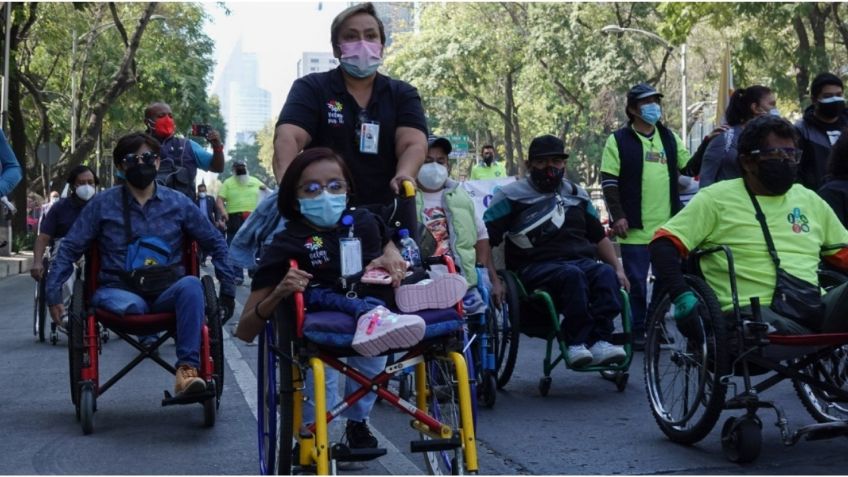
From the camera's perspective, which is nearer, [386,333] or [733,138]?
[386,333]

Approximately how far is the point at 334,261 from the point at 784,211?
7.87 feet

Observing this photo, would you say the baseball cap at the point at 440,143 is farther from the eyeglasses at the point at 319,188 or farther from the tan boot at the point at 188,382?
the eyeglasses at the point at 319,188

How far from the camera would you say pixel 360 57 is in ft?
19.7

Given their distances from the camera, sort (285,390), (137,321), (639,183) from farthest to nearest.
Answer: (639,183)
(137,321)
(285,390)

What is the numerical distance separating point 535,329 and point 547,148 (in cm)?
114

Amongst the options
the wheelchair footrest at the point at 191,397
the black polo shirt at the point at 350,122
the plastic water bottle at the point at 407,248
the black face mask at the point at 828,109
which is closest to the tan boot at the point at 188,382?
the wheelchair footrest at the point at 191,397

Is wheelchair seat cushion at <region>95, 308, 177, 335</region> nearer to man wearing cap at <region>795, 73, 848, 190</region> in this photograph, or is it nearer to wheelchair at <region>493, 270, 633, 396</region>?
wheelchair at <region>493, 270, 633, 396</region>

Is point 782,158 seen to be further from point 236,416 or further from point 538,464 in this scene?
point 236,416

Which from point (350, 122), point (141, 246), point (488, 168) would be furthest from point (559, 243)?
point (488, 168)

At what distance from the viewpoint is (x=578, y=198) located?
8859mm

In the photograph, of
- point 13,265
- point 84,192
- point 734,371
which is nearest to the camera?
point 734,371

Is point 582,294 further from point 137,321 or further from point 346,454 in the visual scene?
point 346,454

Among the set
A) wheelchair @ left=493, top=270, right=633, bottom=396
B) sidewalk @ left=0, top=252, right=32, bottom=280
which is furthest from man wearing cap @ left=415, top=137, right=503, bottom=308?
sidewalk @ left=0, top=252, right=32, bottom=280

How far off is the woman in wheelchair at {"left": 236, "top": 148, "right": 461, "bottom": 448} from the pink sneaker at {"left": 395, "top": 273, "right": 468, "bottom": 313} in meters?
0.02
